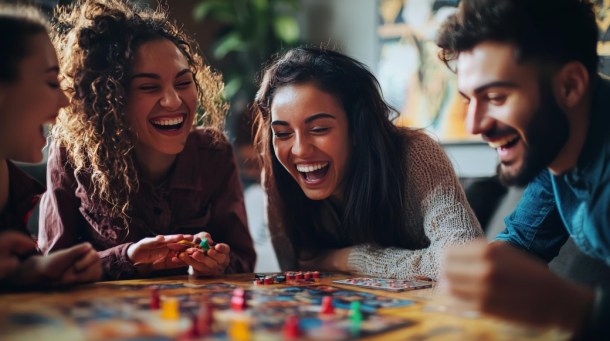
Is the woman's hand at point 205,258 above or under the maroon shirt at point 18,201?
under

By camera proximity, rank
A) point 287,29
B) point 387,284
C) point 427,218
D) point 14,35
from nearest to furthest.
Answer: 1. point 14,35
2. point 387,284
3. point 427,218
4. point 287,29

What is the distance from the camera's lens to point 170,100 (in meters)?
1.81

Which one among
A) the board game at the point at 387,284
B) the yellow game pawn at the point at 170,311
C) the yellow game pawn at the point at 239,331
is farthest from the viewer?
the board game at the point at 387,284

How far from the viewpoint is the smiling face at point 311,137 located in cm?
181

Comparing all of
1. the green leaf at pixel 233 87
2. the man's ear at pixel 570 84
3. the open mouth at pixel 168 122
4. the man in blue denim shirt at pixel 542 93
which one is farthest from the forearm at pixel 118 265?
the green leaf at pixel 233 87

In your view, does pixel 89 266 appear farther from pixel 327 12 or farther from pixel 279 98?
pixel 327 12

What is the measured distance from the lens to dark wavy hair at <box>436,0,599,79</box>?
1.16 metres

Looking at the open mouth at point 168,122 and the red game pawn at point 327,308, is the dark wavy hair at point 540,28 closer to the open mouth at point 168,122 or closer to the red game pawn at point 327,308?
the red game pawn at point 327,308

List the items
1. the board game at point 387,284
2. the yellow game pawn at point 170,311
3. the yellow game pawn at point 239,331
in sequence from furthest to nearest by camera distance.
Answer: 1. the board game at point 387,284
2. the yellow game pawn at point 170,311
3. the yellow game pawn at point 239,331

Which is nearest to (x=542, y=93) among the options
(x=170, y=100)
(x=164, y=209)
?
(x=170, y=100)

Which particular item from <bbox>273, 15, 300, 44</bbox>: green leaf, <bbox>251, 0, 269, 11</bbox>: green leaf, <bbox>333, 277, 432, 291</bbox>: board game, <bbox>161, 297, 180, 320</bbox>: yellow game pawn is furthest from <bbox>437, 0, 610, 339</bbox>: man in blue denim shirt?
<bbox>251, 0, 269, 11</bbox>: green leaf

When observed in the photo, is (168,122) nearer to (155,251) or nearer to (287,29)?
(155,251)

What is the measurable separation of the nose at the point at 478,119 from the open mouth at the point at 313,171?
2.27 ft

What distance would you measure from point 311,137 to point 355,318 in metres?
0.85
